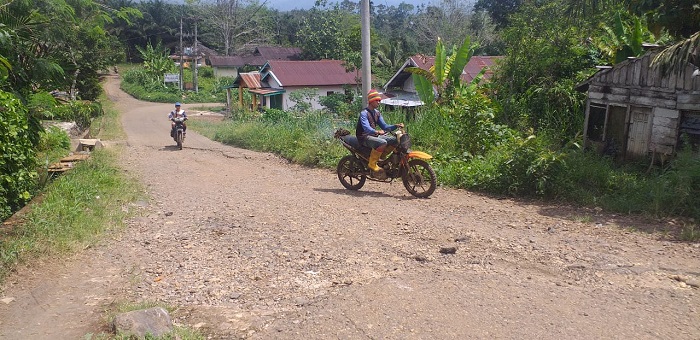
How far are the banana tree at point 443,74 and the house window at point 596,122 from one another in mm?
4083

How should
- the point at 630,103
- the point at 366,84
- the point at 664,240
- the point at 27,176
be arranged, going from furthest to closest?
the point at 366,84 → the point at 630,103 → the point at 27,176 → the point at 664,240

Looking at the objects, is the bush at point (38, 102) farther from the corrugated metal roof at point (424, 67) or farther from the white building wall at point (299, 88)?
the white building wall at point (299, 88)

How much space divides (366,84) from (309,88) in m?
21.5

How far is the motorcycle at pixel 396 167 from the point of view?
946 centimetres

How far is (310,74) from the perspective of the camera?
35.1 m

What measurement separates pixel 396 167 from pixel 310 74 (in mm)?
26215

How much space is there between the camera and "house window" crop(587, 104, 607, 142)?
41.7ft

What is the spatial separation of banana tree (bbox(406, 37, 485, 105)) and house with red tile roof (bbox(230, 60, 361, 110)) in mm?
16996

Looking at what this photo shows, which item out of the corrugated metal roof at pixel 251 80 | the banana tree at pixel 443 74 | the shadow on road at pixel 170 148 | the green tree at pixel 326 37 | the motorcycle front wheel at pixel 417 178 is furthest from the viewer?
the green tree at pixel 326 37

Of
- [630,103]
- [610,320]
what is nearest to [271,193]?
[610,320]

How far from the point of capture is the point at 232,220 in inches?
309

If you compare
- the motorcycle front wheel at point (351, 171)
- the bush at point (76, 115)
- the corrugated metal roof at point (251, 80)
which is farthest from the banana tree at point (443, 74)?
the corrugated metal roof at point (251, 80)

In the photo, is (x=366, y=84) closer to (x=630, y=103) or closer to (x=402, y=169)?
(x=402, y=169)

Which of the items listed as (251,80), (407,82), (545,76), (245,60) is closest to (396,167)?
(545,76)
